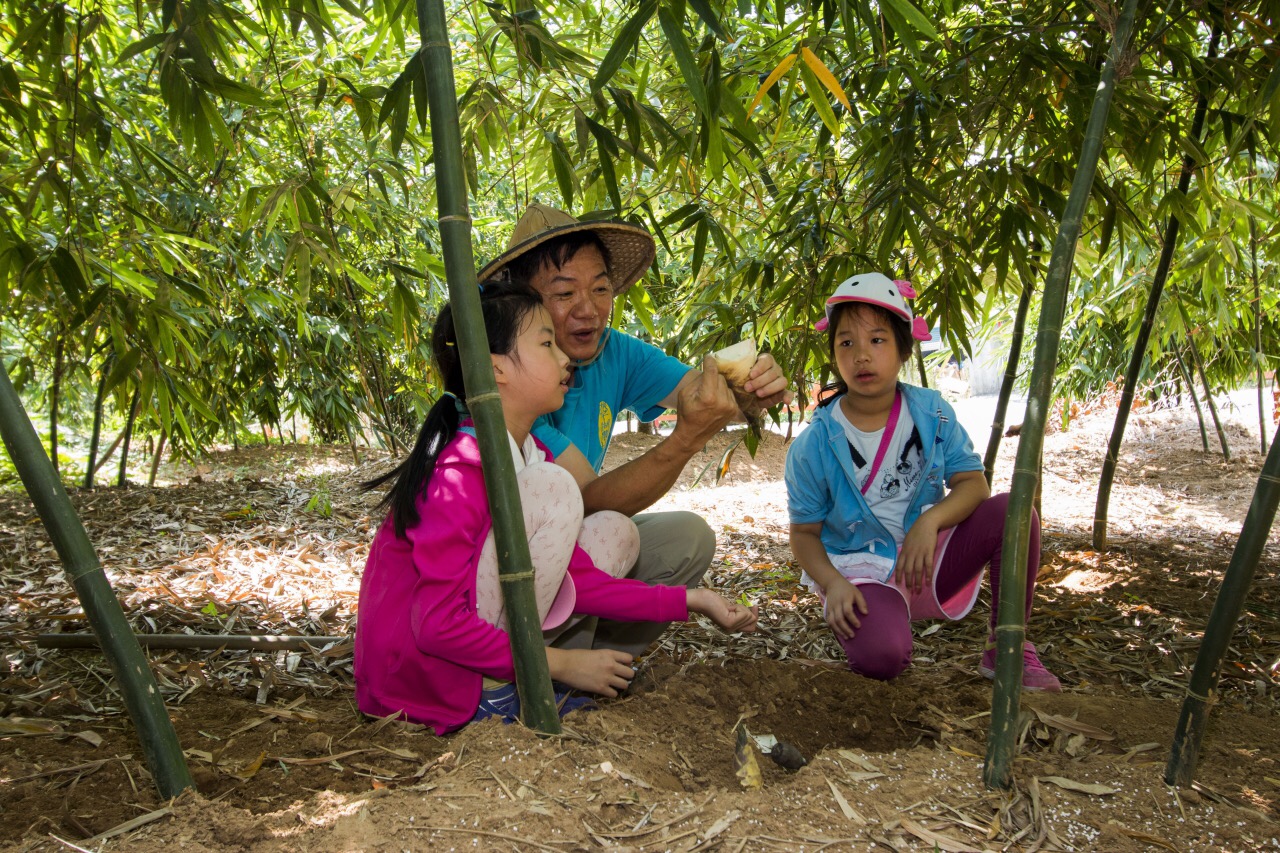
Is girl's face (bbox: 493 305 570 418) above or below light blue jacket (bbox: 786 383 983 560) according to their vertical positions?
above

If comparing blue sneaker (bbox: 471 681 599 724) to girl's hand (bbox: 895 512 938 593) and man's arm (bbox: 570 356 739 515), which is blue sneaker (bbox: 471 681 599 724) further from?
girl's hand (bbox: 895 512 938 593)

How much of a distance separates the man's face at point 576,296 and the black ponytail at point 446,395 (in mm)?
87

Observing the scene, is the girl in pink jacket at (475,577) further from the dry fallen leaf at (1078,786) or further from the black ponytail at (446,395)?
the dry fallen leaf at (1078,786)

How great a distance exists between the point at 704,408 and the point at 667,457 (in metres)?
0.15

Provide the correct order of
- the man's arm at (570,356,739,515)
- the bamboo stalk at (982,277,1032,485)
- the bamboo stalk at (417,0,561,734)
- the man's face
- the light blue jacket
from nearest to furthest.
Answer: the bamboo stalk at (417,0,561,734), the man's arm at (570,356,739,515), the man's face, the light blue jacket, the bamboo stalk at (982,277,1032,485)

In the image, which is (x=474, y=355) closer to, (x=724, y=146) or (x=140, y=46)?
(x=724, y=146)

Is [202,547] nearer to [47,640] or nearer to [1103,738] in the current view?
[47,640]

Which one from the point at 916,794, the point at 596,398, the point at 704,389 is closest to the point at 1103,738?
the point at 916,794

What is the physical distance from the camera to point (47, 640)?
2004 mm

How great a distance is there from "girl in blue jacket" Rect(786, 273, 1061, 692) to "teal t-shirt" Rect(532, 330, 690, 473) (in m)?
0.35

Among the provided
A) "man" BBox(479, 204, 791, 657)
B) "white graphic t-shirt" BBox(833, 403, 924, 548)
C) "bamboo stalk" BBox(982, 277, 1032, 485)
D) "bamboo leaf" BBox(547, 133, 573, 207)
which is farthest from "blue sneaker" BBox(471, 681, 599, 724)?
"bamboo stalk" BBox(982, 277, 1032, 485)

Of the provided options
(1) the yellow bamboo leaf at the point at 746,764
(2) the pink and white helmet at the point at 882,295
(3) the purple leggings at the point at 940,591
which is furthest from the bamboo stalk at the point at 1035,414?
(2) the pink and white helmet at the point at 882,295

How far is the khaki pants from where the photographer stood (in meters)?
1.96

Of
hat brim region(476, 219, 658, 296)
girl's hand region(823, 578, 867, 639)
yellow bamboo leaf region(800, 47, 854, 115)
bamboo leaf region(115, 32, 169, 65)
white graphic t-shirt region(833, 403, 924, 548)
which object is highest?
bamboo leaf region(115, 32, 169, 65)
